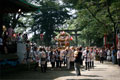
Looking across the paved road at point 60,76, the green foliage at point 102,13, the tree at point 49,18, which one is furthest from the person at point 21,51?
the tree at point 49,18

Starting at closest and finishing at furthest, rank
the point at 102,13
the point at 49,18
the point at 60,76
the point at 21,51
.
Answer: the point at 60,76
the point at 21,51
the point at 102,13
the point at 49,18

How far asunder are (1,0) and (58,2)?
37.0 meters

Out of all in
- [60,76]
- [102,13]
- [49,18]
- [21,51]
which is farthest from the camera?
[49,18]

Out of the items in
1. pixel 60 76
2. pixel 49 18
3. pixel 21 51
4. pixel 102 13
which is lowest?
pixel 60 76

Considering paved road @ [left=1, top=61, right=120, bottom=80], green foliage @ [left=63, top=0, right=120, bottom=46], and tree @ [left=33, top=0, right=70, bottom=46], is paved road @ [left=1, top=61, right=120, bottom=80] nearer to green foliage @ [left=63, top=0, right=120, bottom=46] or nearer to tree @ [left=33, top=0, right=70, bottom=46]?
green foliage @ [left=63, top=0, right=120, bottom=46]

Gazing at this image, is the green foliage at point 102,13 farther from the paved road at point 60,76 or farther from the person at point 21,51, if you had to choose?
the paved road at point 60,76

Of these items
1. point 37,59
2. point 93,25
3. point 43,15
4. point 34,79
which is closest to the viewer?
point 34,79

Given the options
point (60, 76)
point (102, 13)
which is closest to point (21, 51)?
point (60, 76)

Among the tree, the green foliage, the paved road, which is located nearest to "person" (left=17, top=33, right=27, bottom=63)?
the paved road

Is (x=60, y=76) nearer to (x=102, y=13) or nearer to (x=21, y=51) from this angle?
(x=21, y=51)

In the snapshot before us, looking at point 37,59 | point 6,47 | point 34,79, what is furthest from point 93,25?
point 34,79

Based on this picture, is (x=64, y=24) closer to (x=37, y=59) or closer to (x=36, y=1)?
(x=36, y=1)

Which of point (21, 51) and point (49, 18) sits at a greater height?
point (49, 18)

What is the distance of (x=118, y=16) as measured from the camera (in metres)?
26.8
